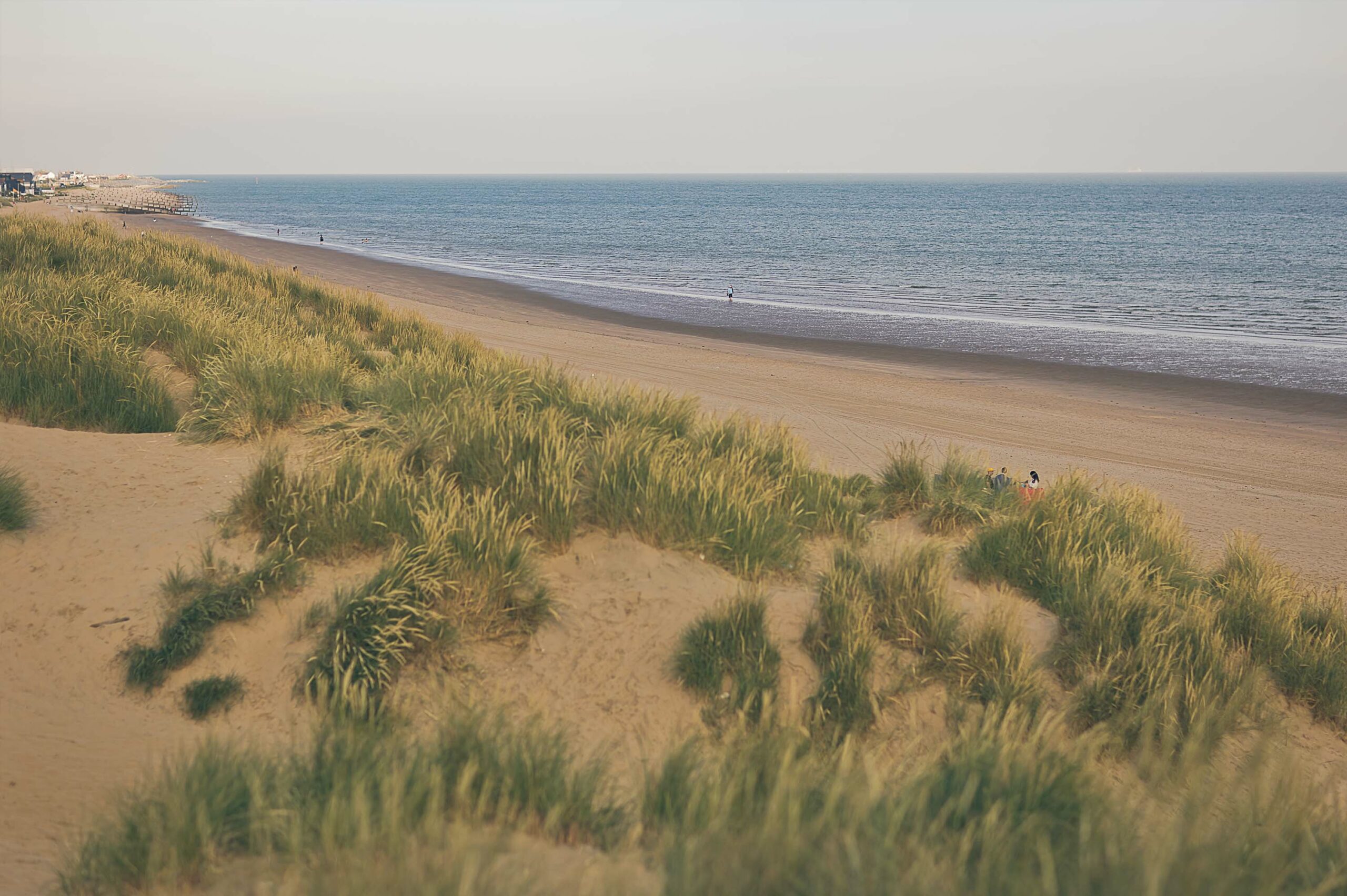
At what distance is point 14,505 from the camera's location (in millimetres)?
6203

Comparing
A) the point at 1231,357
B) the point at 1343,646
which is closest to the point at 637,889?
the point at 1343,646

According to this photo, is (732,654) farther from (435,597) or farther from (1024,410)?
(1024,410)

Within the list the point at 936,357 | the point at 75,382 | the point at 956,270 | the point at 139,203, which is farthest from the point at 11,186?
the point at 75,382

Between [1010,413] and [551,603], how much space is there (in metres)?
14.7

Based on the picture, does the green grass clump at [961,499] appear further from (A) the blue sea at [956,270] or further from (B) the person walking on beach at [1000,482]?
(A) the blue sea at [956,270]

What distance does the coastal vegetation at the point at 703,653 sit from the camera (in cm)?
286

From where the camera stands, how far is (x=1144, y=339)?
27453mm

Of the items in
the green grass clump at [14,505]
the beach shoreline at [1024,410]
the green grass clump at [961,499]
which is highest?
the green grass clump at [14,505]

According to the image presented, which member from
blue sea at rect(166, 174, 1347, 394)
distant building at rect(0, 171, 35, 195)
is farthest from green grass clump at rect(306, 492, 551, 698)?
distant building at rect(0, 171, 35, 195)

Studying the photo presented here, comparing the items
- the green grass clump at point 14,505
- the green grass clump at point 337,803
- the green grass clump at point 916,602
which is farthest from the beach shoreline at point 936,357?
the green grass clump at point 337,803

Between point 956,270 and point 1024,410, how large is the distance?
103 ft

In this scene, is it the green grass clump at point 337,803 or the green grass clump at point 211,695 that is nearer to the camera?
the green grass clump at point 337,803

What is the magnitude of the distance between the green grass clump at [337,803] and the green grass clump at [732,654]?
1.38m

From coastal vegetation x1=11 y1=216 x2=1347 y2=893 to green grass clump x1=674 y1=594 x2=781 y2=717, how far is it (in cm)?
2
